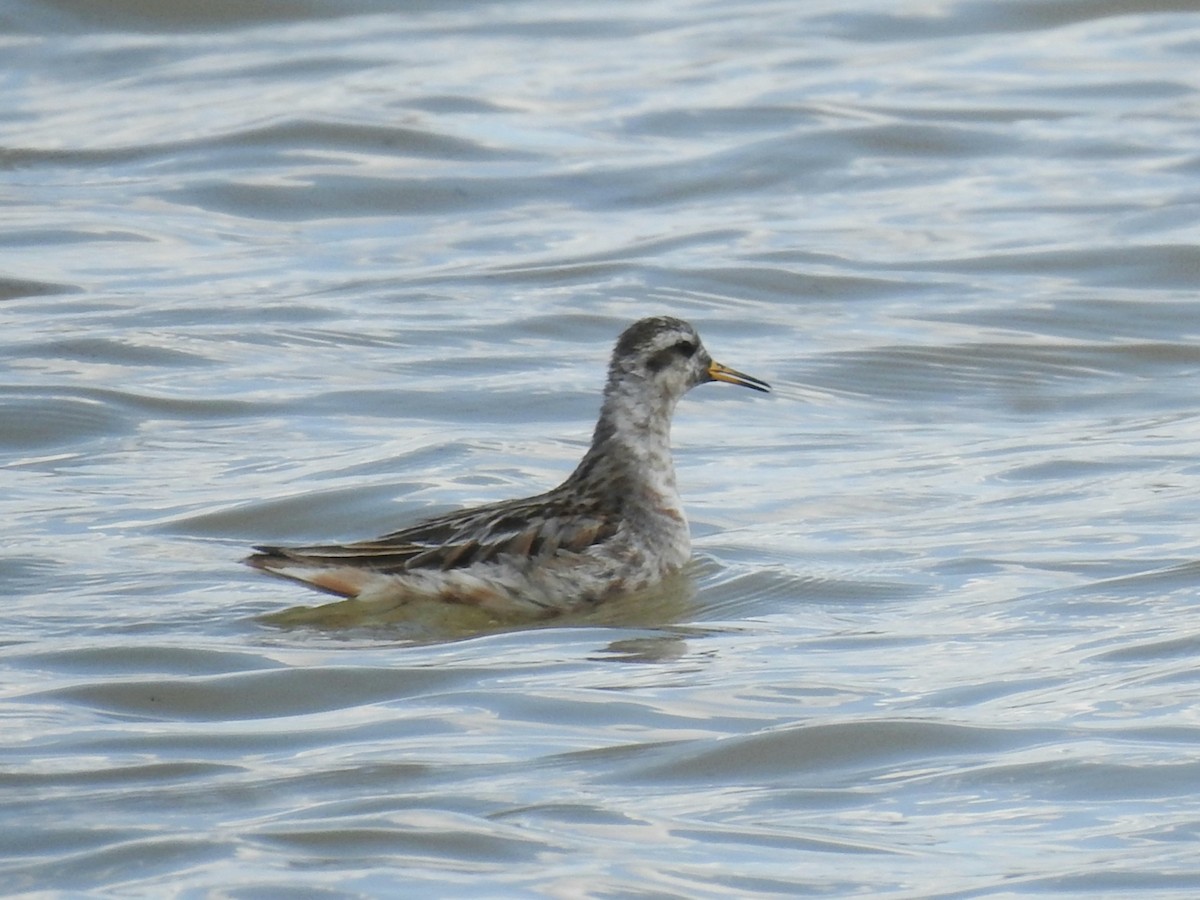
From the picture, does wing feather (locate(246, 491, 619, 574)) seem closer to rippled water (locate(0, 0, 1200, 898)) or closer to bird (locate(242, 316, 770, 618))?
bird (locate(242, 316, 770, 618))

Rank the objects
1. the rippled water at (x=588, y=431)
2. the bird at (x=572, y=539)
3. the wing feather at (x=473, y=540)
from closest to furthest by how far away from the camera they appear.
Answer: the rippled water at (x=588, y=431), the wing feather at (x=473, y=540), the bird at (x=572, y=539)

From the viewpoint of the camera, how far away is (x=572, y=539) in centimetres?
992

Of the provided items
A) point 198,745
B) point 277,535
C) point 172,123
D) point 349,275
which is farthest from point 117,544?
point 172,123

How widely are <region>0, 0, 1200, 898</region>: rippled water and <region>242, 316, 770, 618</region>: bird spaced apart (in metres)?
0.22

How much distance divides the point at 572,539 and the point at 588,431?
2.71m

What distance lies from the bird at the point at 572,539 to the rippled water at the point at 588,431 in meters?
0.22

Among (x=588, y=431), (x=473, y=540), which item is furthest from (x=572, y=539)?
(x=588, y=431)

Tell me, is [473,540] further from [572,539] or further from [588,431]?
[588,431]

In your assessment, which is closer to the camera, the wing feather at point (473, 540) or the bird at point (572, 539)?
the wing feather at point (473, 540)

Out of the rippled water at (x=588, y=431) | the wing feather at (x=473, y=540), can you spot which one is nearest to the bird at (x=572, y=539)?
the wing feather at (x=473, y=540)

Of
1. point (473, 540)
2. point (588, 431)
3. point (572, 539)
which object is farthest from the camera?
point (588, 431)

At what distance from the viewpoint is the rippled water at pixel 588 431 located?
695cm

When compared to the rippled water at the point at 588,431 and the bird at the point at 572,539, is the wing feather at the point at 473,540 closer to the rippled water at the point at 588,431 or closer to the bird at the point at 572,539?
the bird at the point at 572,539

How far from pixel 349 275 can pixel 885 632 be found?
764 centimetres
